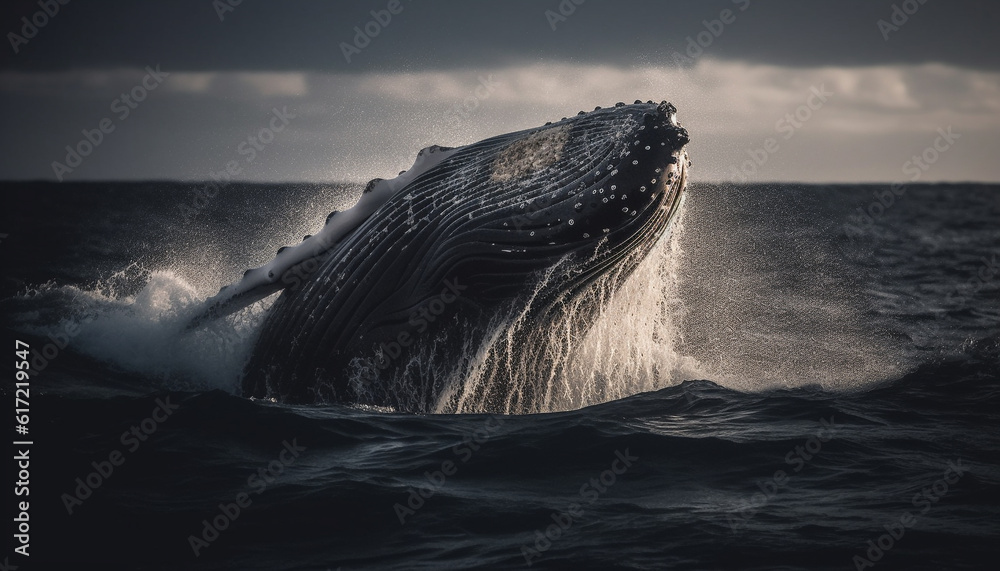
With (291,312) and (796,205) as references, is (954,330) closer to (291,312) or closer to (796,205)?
(291,312)

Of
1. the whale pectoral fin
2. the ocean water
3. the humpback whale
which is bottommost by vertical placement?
the ocean water

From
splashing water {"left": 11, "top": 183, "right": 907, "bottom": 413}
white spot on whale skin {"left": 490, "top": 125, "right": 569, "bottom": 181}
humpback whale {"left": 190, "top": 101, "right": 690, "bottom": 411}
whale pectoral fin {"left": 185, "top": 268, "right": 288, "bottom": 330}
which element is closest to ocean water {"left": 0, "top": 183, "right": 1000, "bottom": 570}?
splashing water {"left": 11, "top": 183, "right": 907, "bottom": 413}

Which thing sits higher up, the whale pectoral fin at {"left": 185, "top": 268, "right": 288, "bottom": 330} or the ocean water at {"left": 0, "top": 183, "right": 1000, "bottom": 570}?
the whale pectoral fin at {"left": 185, "top": 268, "right": 288, "bottom": 330}

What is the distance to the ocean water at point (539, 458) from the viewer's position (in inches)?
237

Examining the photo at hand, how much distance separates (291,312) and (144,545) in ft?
9.96

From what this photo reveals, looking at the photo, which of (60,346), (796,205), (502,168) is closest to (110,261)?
(60,346)

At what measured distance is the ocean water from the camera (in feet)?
19.7

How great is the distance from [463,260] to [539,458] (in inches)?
63.1

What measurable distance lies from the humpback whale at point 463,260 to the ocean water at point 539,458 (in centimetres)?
39

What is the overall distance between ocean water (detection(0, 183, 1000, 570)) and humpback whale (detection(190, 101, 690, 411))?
1.27 feet

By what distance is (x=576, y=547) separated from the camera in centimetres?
600

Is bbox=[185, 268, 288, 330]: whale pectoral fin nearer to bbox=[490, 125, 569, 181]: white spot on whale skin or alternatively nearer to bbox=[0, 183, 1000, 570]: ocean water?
bbox=[0, 183, 1000, 570]: ocean water

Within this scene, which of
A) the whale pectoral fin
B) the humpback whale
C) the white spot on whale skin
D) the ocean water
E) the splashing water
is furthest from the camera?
the whale pectoral fin

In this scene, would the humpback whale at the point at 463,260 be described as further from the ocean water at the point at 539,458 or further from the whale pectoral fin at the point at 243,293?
the ocean water at the point at 539,458
